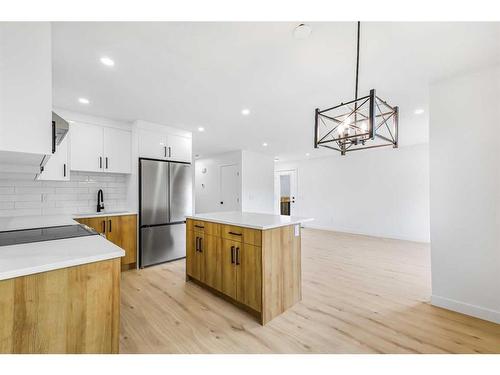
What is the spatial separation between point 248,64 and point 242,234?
1581 mm

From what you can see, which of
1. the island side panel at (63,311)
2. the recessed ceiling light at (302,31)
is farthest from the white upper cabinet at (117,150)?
the recessed ceiling light at (302,31)

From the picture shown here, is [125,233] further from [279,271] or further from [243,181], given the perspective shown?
[243,181]

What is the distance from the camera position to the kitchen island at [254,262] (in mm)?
2033

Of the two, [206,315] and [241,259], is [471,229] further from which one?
[206,315]

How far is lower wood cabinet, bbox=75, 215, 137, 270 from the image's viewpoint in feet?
10.4

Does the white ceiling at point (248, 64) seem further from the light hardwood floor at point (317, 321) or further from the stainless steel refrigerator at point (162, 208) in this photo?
the light hardwood floor at point (317, 321)

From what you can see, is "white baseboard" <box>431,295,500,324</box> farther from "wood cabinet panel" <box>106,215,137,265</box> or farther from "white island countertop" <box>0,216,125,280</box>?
"wood cabinet panel" <box>106,215,137,265</box>

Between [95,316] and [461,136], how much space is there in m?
3.34

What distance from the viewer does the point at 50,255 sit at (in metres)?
1.14

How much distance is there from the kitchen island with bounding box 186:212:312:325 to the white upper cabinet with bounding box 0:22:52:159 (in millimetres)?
1569

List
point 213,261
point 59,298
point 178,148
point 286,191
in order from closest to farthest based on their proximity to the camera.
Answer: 1. point 59,298
2. point 213,261
3. point 178,148
4. point 286,191

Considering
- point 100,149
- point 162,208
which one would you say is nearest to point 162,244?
point 162,208

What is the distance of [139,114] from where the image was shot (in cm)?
330
